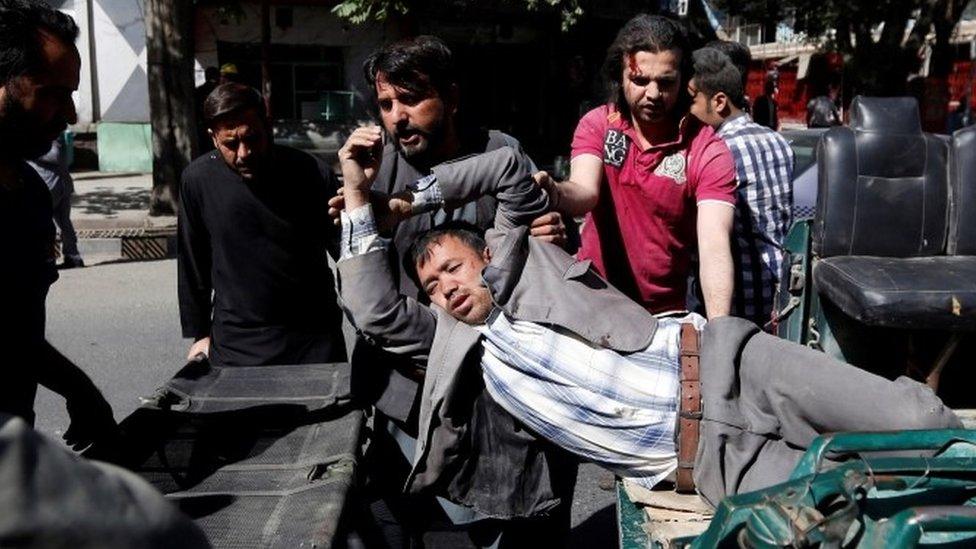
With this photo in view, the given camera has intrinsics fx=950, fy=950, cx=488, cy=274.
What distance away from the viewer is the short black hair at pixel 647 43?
2617 millimetres

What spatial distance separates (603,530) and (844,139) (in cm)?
181

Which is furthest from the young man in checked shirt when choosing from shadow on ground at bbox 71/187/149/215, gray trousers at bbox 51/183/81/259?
shadow on ground at bbox 71/187/149/215

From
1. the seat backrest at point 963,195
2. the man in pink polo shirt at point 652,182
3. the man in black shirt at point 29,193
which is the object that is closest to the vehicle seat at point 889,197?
the seat backrest at point 963,195

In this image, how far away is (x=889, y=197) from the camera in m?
3.74

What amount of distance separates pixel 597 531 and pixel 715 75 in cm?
185

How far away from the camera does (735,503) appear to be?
1.56 metres

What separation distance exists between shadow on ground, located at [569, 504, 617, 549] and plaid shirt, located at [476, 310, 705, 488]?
1520 millimetres

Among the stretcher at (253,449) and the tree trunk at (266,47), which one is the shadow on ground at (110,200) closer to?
the tree trunk at (266,47)

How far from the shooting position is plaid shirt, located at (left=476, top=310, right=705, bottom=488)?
2.14 metres

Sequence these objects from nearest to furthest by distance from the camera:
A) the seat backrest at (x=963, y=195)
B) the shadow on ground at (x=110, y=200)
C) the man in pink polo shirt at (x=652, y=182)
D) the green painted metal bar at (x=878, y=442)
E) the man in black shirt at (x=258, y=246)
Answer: the green painted metal bar at (x=878, y=442) → the man in pink polo shirt at (x=652, y=182) → the man in black shirt at (x=258, y=246) → the seat backrest at (x=963, y=195) → the shadow on ground at (x=110, y=200)

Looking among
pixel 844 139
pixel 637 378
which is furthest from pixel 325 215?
pixel 844 139

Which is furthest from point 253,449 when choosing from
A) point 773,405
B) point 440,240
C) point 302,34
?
point 302,34

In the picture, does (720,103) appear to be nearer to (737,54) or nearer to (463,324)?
(737,54)

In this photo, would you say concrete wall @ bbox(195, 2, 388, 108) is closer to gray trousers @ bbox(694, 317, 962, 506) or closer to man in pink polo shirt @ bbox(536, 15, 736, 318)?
man in pink polo shirt @ bbox(536, 15, 736, 318)
